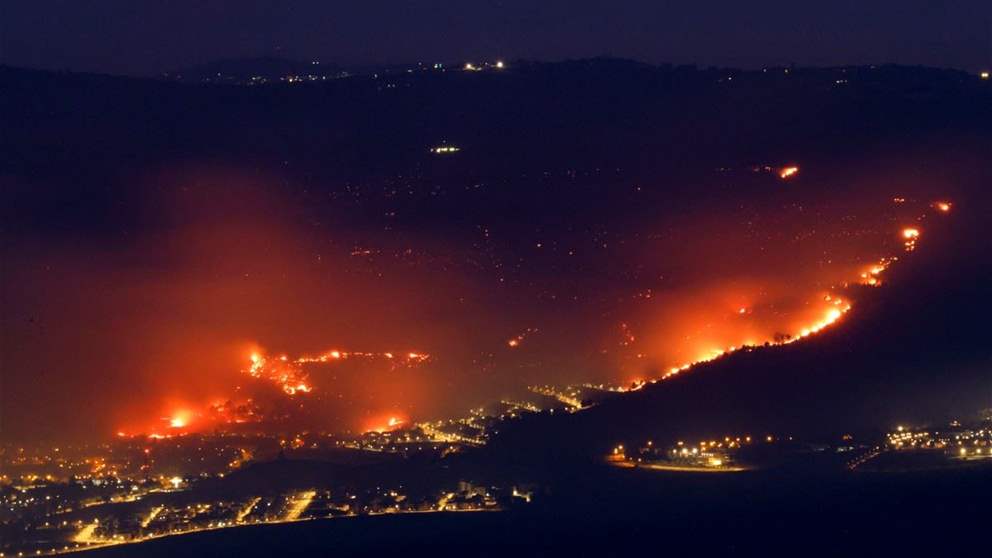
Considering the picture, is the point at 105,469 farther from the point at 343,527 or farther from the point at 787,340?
the point at 787,340

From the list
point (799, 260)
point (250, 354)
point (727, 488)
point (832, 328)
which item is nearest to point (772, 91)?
point (799, 260)

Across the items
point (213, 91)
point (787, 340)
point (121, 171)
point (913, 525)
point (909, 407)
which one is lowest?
point (913, 525)

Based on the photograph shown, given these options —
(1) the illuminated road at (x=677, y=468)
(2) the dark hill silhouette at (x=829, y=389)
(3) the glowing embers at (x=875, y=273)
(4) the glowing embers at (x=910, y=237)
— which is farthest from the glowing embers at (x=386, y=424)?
(4) the glowing embers at (x=910, y=237)

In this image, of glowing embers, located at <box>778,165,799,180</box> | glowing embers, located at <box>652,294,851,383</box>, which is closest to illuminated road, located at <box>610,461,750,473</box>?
glowing embers, located at <box>652,294,851,383</box>

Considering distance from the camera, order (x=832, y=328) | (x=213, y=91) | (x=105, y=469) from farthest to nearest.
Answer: (x=213, y=91)
(x=832, y=328)
(x=105, y=469)

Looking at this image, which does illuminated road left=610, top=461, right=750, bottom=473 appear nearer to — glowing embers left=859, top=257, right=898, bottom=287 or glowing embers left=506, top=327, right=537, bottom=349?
glowing embers left=506, top=327, right=537, bottom=349

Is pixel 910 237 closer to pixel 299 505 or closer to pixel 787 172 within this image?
pixel 787 172
